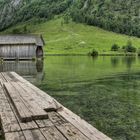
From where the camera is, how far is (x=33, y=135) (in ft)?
40.9

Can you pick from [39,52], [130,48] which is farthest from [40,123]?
[130,48]

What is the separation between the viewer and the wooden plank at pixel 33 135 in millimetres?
12141

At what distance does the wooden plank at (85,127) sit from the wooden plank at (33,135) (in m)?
1.50

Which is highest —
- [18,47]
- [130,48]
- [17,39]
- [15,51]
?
[17,39]

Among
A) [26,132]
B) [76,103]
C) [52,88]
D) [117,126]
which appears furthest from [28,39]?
[26,132]

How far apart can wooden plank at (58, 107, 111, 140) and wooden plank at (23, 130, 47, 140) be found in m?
1.50

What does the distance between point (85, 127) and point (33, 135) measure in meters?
2.16

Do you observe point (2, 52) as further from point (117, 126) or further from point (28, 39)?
point (117, 126)

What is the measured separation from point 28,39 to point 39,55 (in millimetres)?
9861

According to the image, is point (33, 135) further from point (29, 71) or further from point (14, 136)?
point (29, 71)

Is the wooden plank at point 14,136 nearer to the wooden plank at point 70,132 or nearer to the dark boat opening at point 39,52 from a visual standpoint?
the wooden plank at point 70,132

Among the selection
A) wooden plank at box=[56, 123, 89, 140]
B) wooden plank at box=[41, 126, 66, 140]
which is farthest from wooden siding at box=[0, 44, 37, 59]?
wooden plank at box=[41, 126, 66, 140]

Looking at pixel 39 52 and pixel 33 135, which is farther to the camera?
pixel 39 52

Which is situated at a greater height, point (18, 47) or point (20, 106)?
point (18, 47)
